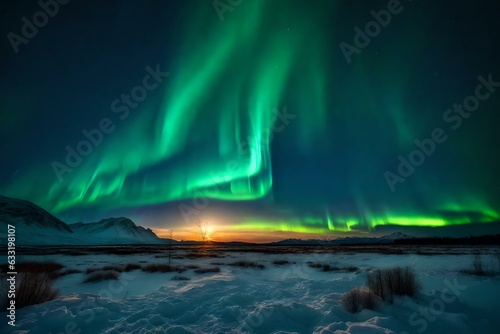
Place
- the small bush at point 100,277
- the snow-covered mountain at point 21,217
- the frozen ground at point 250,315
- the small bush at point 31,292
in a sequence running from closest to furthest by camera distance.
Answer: the frozen ground at point 250,315 → the small bush at point 31,292 → the small bush at point 100,277 → the snow-covered mountain at point 21,217

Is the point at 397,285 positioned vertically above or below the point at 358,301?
above

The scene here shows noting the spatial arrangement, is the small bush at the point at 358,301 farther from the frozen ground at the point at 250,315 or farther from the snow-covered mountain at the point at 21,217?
the snow-covered mountain at the point at 21,217

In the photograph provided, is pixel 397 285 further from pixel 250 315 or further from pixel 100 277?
pixel 100 277

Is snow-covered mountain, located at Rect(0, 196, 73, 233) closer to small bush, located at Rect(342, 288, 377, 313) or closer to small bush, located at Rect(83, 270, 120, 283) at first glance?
small bush, located at Rect(83, 270, 120, 283)

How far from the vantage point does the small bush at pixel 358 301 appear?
6.98 m

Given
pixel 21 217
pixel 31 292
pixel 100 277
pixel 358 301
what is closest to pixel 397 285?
pixel 358 301

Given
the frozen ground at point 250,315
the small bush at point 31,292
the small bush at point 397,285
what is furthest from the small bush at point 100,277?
the small bush at point 397,285

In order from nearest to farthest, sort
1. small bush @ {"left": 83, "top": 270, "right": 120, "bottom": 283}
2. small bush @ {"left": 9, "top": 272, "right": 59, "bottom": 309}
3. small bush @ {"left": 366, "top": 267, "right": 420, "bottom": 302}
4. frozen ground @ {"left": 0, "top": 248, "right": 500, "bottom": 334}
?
frozen ground @ {"left": 0, "top": 248, "right": 500, "bottom": 334}, small bush @ {"left": 9, "top": 272, "right": 59, "bottom": 309}, small bush @ {"left": 366, "top": 267, "right": 420, "bottom": 302}, small bush @ {"left": 83, "top": 270, "right": 120, "bottom": 283}

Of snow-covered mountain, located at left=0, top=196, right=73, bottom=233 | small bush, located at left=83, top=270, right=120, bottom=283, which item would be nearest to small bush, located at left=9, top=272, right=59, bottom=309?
small bush, located at left=83, top=270, right=120, bottom=283

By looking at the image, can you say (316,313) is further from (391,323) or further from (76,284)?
(76,284)

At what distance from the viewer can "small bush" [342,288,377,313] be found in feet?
22.9

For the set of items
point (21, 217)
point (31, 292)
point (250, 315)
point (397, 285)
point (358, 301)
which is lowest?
point (250, 315)

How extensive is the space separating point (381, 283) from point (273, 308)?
3402 mm

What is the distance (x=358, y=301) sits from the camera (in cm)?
712
